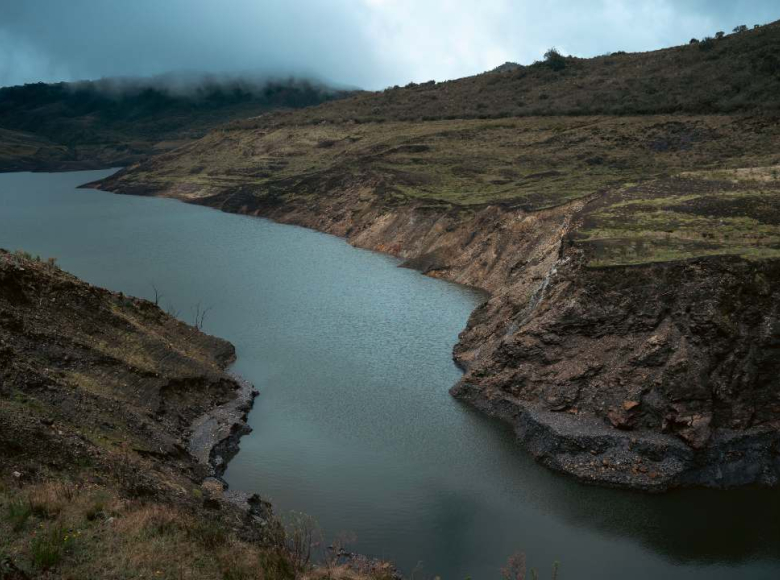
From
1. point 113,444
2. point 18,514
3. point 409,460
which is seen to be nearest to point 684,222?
point 409,460

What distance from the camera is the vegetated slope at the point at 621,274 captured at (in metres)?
30.3

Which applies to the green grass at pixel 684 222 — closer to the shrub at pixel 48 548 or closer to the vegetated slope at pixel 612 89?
the shrub at pixel 48 548

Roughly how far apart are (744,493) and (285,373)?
78.8 feet

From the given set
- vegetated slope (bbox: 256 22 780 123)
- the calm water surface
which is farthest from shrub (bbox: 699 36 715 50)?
the calm water surface

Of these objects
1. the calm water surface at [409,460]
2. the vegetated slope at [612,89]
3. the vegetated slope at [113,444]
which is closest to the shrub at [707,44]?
the vegetated slope at [612,89]

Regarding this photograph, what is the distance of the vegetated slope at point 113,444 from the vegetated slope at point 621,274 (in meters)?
13.6

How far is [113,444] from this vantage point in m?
25.6

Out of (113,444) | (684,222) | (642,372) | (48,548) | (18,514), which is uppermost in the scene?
(684,222)

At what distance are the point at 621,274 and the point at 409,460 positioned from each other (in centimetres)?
1421

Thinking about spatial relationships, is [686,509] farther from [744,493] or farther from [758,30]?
[758,30]

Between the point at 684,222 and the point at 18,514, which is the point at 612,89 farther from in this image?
the point at 18,514

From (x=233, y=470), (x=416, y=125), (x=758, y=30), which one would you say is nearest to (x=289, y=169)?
(x=416, y=125)

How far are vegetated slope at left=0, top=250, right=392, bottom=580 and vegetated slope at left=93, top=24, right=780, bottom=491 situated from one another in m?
13.6

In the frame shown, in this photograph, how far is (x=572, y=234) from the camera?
40562 mm
